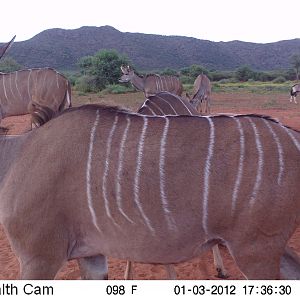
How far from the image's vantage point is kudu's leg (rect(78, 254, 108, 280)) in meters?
3.26

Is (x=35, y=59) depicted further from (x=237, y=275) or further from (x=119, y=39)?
(x=237, y=275)

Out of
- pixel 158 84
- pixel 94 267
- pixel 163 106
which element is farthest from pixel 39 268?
pixel 158 84

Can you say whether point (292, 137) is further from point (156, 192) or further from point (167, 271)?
point (167, 271)

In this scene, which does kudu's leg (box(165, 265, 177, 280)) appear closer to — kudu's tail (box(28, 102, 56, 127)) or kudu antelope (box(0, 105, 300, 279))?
kudu antelope (box(0, 105, 300, 279))

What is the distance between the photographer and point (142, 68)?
7075cm

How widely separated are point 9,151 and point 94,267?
3.14 feet

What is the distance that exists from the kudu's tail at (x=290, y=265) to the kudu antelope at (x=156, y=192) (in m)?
0.44

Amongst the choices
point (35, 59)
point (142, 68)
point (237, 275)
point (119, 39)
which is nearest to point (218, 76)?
point (142, 68)

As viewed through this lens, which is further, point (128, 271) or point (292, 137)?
point (128, 271)

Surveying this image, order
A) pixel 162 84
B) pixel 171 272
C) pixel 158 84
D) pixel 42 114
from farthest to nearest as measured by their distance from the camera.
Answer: pixel 158 84 < pixel 162 84 < pixel 171 272 < pixel 42 114

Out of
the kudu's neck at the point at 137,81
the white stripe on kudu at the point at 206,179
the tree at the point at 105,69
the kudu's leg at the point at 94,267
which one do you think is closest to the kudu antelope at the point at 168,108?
the kudu's leg at the point at 94,267

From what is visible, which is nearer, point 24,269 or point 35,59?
point 24,269

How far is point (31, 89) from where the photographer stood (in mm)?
10664
